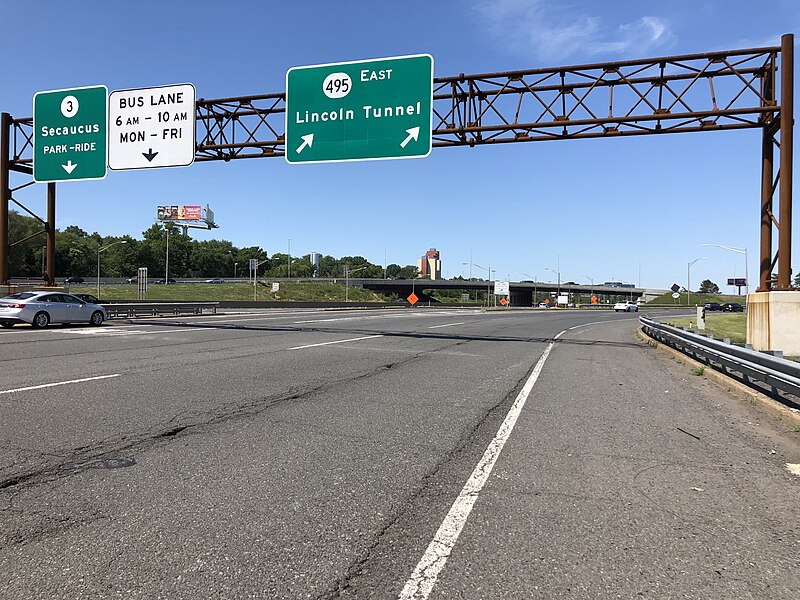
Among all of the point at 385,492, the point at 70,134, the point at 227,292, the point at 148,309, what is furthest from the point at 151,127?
the point at 227,292

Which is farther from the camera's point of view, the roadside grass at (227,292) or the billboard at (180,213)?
the billboard at (180,213)

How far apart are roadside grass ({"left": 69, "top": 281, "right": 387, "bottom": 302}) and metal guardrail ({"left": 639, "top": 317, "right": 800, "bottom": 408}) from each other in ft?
189

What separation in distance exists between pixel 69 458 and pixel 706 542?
5.18 meters

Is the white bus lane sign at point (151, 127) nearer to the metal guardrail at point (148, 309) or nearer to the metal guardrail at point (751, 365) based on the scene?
the metal guardrail at point (148, 309)

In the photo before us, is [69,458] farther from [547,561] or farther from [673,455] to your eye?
[673,455]

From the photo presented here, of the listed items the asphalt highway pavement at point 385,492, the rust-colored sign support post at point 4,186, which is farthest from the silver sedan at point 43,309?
the asphalt highway pavement at point 385,492

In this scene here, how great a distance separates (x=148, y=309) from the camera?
3281 centimetres

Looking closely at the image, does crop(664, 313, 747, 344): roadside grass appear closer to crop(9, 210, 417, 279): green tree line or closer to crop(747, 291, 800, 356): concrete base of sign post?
crop(747, 291, 800, 356): concrete base of sign post

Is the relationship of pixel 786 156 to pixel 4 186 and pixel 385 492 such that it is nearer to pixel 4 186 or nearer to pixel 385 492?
pixel 385 492

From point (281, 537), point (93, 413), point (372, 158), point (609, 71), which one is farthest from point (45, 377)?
point (609, 71)

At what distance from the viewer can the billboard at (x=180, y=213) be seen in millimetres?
163500

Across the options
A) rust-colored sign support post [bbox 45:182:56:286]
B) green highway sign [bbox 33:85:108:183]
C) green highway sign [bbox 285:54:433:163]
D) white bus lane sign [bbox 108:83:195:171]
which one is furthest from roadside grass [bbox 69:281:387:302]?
green highway sign [bbox 285:54:433:163]

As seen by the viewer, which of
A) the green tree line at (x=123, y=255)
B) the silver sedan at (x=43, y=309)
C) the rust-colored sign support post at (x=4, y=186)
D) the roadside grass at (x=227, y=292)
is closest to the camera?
the silver sedan at (x=43, y=309)

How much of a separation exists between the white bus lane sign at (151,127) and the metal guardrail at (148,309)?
469 inches
